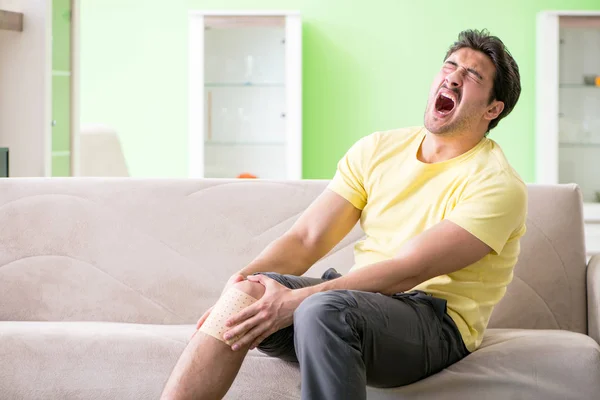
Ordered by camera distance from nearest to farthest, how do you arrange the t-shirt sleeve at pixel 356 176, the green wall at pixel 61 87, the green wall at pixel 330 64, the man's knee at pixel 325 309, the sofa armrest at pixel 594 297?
1. the man's knee at pixel 325 309
2. the t-shirt sleeve at pixel 356 176
3. the sofa armrest at pixel 594 297
4. the green wall at pixel 61 87
5. the green wall at pixel 330 64

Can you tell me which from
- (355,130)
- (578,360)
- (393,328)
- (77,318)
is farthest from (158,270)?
(355,130)

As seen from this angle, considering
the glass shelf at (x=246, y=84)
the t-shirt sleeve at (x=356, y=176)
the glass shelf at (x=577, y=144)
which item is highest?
the glass shelf at (x=246, y=84)

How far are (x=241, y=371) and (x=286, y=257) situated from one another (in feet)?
0.91

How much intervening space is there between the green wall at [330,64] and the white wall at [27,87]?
7.06 ft

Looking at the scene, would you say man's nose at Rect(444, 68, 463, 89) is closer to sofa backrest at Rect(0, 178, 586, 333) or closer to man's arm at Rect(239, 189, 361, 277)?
man's arm at Rect(239, 189, 361, 277)

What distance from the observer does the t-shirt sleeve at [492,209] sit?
1831mm

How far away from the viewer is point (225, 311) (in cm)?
172

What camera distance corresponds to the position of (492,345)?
193cm

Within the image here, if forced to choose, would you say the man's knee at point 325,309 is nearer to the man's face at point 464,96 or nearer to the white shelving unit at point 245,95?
the man's face at point 464,96

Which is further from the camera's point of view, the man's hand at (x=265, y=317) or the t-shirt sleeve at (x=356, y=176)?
the t-shirt sleeve at (x=356, y=176)

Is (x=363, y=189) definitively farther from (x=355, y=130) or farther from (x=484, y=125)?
(x=355, y=130)

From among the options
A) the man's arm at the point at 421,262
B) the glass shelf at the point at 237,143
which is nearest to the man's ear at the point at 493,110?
the man's arm at the point at 421,262

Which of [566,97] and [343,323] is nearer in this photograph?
[343,323]

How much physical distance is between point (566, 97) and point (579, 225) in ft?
10.9
